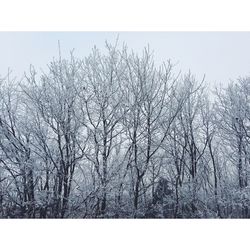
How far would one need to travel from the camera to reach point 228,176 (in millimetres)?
7617

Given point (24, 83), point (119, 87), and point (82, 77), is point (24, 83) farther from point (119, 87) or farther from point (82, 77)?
point (119, 87)

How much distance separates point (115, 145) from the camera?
707 cm

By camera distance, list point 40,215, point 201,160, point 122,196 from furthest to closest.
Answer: point 201,160, point 122,196, point 40,215

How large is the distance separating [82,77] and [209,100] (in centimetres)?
353

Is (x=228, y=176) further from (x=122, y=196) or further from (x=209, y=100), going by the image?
(x=122, y=196)

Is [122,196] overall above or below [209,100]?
below

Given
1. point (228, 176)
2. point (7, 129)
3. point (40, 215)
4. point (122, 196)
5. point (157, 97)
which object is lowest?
point (40, 215)

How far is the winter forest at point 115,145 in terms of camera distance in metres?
6.61

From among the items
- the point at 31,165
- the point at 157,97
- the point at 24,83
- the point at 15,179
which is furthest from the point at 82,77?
the point at 15,179

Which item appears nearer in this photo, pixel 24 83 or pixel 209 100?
pixel 24 83

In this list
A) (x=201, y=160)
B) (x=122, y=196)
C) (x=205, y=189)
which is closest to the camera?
(x=122, y=196)

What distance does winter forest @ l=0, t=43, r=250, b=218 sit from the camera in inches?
260

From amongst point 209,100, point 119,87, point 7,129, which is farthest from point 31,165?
point 209,100

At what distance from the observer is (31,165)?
6.61 meters
